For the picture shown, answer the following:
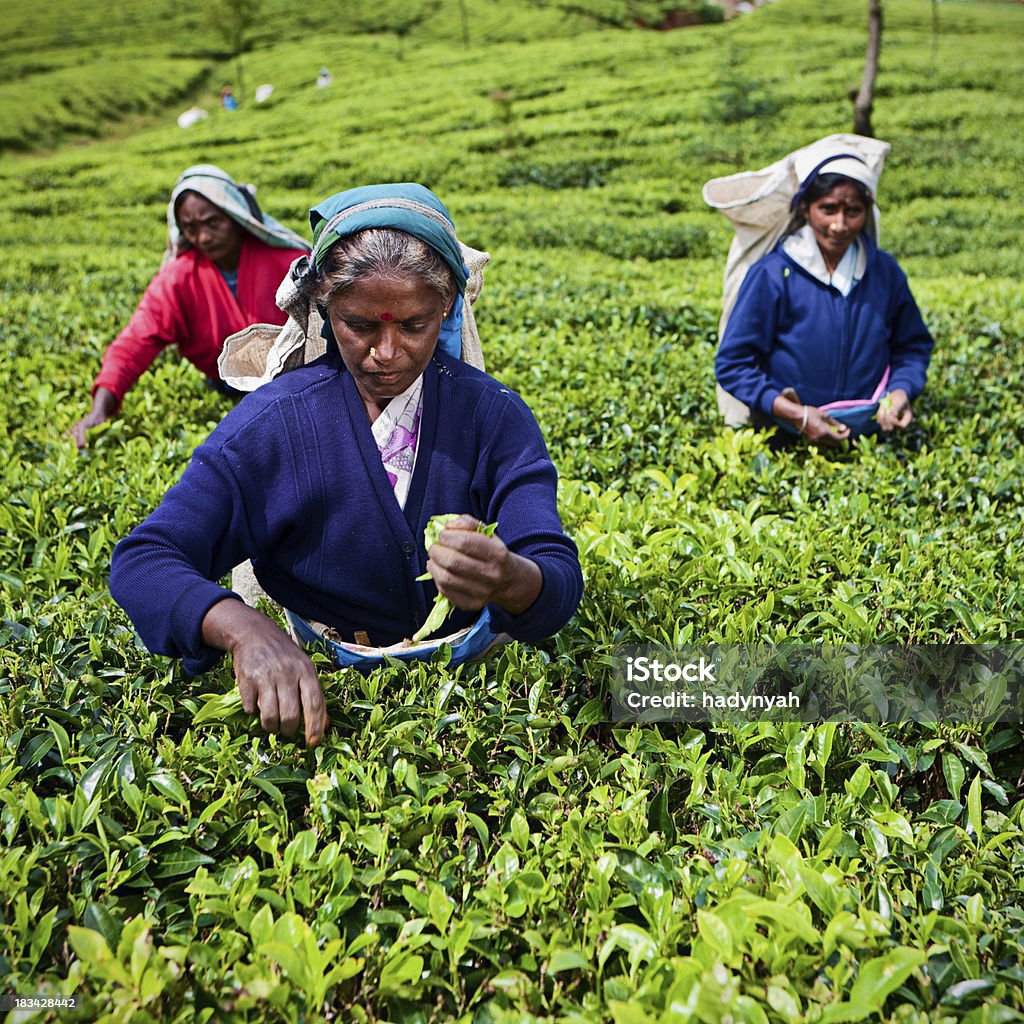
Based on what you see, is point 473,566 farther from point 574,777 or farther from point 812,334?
point 812,334

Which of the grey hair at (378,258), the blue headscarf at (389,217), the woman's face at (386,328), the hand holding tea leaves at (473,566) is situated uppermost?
the blue headscarf at (389,217)

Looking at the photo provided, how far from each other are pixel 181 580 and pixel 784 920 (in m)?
1.21

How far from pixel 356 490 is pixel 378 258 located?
1.62ft

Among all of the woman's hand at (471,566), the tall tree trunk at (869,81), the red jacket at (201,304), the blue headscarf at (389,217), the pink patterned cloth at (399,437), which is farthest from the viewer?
the tall tree trunk at (869,81)

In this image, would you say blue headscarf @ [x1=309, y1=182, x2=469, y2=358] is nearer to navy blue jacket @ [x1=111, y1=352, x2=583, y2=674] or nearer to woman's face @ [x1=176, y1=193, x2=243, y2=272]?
navy blue jacket @ [x1=111, y1=352, x2=583, y2=674]

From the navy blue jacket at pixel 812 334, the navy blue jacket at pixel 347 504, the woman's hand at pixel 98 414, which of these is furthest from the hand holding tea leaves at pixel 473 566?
the woman's hand at pixel 98 414

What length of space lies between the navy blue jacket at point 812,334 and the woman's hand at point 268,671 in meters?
2.97

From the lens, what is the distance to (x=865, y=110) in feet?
52.3

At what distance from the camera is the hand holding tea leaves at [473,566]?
62.1 inches

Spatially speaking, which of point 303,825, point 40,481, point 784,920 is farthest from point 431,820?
point 40,481

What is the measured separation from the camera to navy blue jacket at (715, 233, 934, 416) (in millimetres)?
4195

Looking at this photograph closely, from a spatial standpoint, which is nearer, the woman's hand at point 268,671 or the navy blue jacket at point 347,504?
the woman's hand at point 268,671

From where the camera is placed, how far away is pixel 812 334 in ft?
13.8

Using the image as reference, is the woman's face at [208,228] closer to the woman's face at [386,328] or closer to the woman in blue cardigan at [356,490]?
the woman in blue cardigan at [356,490]
